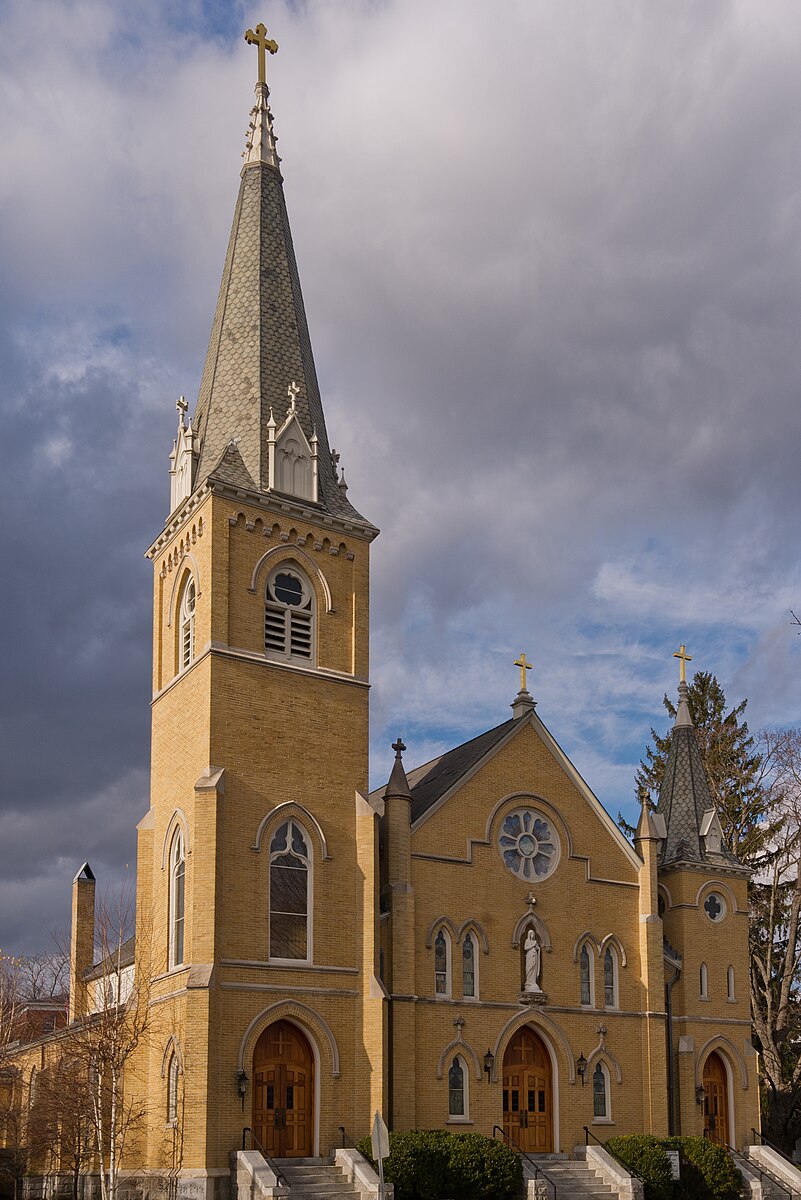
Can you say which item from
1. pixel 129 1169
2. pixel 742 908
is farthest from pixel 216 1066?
pixel 742 908

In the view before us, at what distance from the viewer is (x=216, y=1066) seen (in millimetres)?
27672

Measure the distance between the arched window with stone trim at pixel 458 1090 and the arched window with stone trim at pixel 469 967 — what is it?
4.99 ft

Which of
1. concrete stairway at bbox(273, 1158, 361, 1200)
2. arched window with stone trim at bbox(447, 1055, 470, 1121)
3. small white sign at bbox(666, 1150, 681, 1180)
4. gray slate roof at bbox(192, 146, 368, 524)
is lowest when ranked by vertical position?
small white sign at bbox(666, 1150, 681, 1180)

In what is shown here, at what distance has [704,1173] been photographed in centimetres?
3244

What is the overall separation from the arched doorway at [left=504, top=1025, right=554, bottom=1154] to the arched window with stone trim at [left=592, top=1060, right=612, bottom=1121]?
122 cm

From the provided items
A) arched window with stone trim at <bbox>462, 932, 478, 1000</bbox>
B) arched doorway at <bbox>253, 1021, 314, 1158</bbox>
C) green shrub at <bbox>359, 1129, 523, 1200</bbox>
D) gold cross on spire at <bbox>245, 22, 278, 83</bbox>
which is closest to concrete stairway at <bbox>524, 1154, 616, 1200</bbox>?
green shrub at <bbox>359, 1129, 523, 1200</bbox>

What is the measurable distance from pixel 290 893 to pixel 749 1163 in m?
15.1

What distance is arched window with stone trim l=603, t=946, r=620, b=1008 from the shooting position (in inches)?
1373

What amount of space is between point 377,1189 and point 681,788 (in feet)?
58.1

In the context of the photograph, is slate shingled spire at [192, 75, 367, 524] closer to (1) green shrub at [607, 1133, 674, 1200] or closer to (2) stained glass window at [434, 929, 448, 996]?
(2) stained glass window at [434, 929, 448, 996]

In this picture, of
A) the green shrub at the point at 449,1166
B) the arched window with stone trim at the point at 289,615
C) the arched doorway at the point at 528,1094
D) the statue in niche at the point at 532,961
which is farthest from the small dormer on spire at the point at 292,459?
the green shrub at the point at 449,1166

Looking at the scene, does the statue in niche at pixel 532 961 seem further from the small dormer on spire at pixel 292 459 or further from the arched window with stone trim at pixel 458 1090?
the small dormer on spire at pixel 292 459

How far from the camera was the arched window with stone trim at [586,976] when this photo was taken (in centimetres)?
3441

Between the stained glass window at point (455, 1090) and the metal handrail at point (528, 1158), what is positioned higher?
the stained glass window at point (455, 1090)
